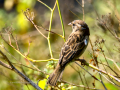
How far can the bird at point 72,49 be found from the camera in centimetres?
309

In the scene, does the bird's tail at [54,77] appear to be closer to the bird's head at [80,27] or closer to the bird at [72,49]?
the bird at [72,49]

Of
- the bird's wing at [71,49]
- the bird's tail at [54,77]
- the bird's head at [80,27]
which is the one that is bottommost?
the bird's tail at [54,77]

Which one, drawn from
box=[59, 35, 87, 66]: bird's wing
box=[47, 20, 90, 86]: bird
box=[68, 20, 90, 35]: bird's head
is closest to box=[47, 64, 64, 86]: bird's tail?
box=[47, 20, 90, 86]: bird

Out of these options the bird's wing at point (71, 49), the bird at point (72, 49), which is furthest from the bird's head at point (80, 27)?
the bird's wing at point (71, 49)

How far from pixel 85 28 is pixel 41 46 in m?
3.45

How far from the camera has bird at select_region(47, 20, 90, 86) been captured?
3.09m

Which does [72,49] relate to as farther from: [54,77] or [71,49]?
[54,77]

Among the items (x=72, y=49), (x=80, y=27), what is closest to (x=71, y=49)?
(x=72, y=49)

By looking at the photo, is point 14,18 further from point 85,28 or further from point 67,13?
point 85,28

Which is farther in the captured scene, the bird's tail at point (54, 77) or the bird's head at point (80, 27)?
the bird's head at point (80, 27)

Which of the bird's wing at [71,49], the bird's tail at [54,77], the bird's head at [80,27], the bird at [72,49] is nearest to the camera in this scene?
the bird's tail at [54,77]

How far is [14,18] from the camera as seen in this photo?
278 inches

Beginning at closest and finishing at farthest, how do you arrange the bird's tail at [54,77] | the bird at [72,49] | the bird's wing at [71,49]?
the bird's tail at [54,77] → the bird at [72,49] → the bird's wing at [71,49]

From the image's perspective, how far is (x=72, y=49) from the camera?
3.34 metres
